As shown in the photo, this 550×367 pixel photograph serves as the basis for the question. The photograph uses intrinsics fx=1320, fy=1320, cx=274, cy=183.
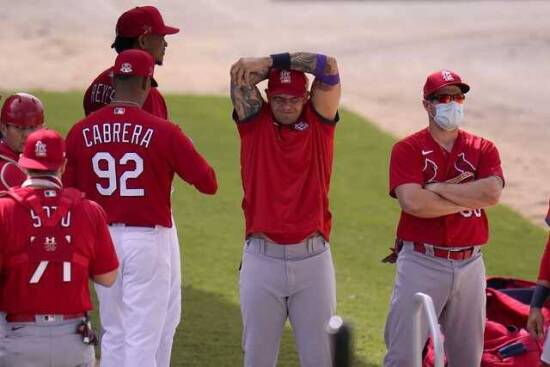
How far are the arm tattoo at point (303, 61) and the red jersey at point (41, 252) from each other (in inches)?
68.7

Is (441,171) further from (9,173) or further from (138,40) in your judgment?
(9,173)

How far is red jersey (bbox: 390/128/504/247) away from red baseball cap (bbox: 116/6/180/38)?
1.56m

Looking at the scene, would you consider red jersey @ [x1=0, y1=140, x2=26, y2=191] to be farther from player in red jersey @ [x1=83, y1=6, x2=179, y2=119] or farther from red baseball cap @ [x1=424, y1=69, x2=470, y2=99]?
red baseball cap @ [x1=424, y1=69, x2=470, y2=99]

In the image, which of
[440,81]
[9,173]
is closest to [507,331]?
[440,81]

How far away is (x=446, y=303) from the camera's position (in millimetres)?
7102

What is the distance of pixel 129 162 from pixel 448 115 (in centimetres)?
172

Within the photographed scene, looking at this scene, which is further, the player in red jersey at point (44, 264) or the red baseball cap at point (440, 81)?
the red baseball cap at point (440, 81)

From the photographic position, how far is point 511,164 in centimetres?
1811

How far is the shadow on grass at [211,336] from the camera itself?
8891mm

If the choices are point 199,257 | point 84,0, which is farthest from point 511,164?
point 84,0

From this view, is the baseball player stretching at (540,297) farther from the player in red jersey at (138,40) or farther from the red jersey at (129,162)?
the player in red jersey at (138,40)

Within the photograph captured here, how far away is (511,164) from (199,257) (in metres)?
7.11

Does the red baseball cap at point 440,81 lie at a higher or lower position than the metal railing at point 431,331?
higher

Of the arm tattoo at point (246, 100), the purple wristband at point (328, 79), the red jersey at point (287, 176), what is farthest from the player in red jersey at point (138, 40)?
the purple wristband at point (328, 79)
